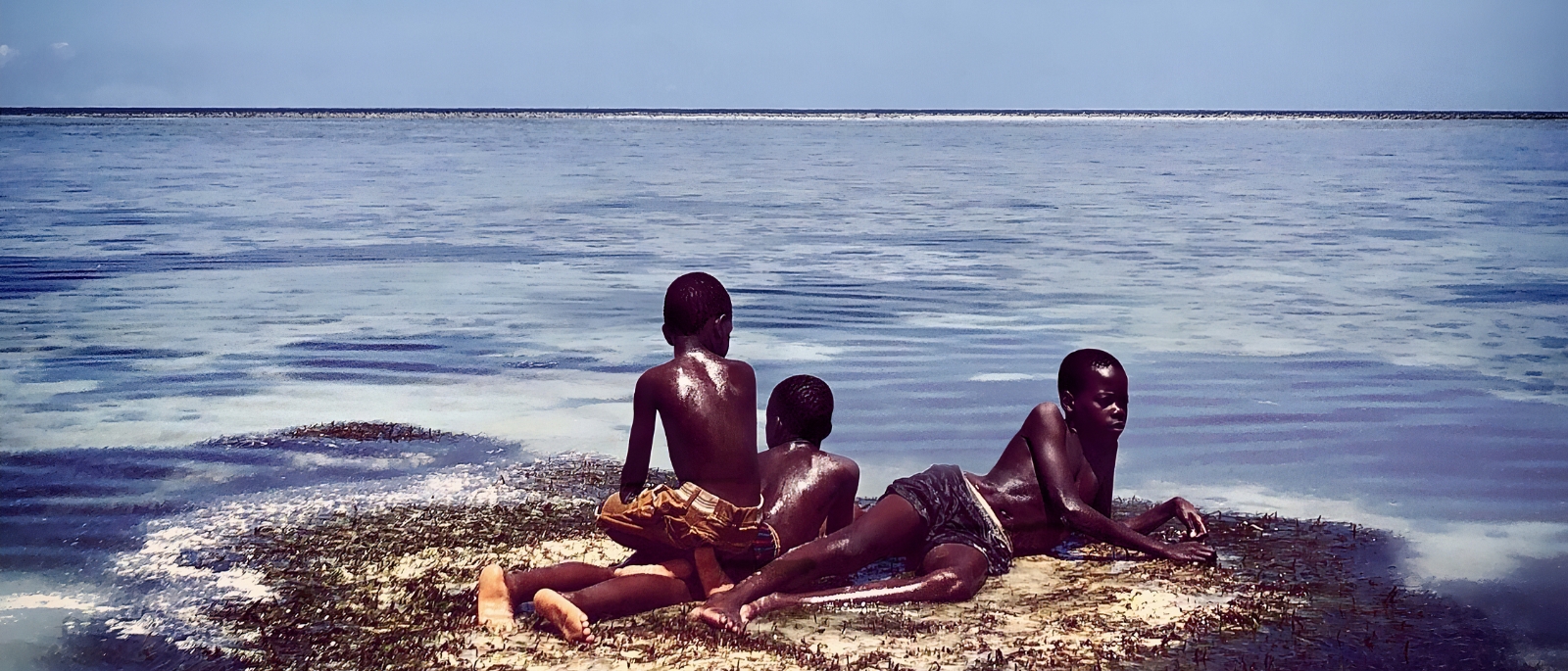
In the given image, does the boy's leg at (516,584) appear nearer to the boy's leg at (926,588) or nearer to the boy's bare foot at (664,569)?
the boy's bare foot at (664,569)

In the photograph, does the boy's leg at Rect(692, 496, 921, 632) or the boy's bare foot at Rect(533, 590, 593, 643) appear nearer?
the boy's bare foot at Rect(533, 590, 593, 643)

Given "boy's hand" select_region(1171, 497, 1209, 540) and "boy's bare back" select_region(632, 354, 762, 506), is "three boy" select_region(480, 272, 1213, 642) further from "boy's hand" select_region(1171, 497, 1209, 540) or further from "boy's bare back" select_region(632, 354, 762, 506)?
"boy's hand" select_region(1171, 497, 1209, 540)

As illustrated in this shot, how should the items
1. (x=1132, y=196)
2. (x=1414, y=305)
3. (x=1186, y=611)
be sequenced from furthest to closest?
(x=1132, y=196)
(x=1414, y=305)
(x=1186, y=611)

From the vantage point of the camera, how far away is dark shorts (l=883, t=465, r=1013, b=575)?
638cm

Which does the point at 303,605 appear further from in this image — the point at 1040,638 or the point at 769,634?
the point at 1040,638

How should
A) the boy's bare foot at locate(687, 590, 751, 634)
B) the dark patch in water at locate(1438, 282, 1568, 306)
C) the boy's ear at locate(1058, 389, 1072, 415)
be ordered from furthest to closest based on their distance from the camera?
the dark patch in water at locate(1438, 282, 1568, 306) → the boy's ear at locate(1058, 389, 1072, 415) → the boy's bare foot at locate(687, 590, 751, 634)

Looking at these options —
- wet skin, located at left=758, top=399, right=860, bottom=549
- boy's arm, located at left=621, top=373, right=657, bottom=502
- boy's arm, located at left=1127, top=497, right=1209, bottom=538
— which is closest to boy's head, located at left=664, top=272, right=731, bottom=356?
boy's arm, located at left=621, top=373, right=657, bottom=502

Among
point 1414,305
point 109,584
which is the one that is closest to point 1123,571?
point 109,584

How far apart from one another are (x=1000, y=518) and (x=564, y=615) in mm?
2141

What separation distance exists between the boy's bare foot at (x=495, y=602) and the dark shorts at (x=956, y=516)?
1772 mm

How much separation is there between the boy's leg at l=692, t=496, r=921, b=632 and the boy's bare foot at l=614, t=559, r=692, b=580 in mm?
176

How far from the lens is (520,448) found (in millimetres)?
9078

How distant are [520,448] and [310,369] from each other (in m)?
3.73

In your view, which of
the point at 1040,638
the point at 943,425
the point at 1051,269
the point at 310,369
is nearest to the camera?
the point at 1040,638
